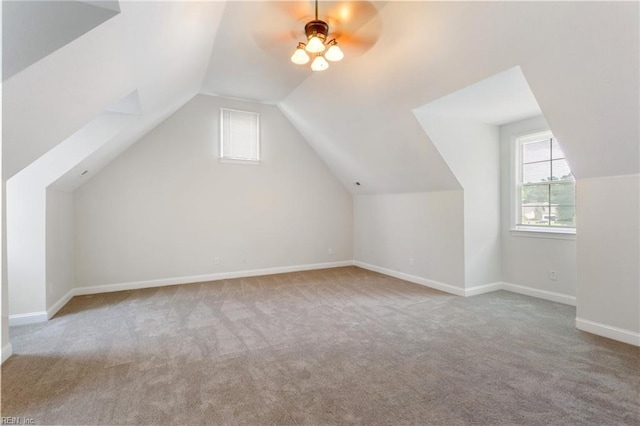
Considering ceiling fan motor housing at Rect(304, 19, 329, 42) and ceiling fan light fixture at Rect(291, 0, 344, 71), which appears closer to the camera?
ceiling fan light fixture at Rect(291, 0, 344, 71)

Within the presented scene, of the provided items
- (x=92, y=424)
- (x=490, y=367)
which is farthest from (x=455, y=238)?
(x=92, y=424)

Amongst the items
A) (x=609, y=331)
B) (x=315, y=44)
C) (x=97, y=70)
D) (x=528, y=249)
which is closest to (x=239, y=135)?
(x=315, y=44)

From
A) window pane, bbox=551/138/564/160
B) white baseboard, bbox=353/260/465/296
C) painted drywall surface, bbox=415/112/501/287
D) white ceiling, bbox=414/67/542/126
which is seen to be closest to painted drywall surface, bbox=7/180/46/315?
white ceiling, bbox=414/67/542/126

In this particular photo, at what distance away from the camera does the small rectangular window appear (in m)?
5.47

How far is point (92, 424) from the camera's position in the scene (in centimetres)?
180

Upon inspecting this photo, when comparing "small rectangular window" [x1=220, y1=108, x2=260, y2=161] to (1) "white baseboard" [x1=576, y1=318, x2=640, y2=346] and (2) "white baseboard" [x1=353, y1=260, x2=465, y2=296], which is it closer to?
(2) "white baseboard" [x1=353, y1=260, x2=465, y2=296]

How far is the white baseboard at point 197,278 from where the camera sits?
15.1 feet

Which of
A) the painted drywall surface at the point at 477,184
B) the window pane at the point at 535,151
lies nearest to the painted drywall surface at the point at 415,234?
the painted drywall surface at the point at 477,184

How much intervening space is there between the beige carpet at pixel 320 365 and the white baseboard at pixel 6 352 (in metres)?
0.06

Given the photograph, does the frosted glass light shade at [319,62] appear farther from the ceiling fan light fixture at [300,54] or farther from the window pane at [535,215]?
the window pane at [535,215]

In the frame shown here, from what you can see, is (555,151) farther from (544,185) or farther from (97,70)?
(97,70)

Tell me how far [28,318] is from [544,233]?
637cm

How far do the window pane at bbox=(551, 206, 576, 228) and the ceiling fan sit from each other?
130 inches

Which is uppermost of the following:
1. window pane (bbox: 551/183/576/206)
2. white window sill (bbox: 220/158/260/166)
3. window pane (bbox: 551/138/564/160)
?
white window sill (bbox: 220/158/260/166)
